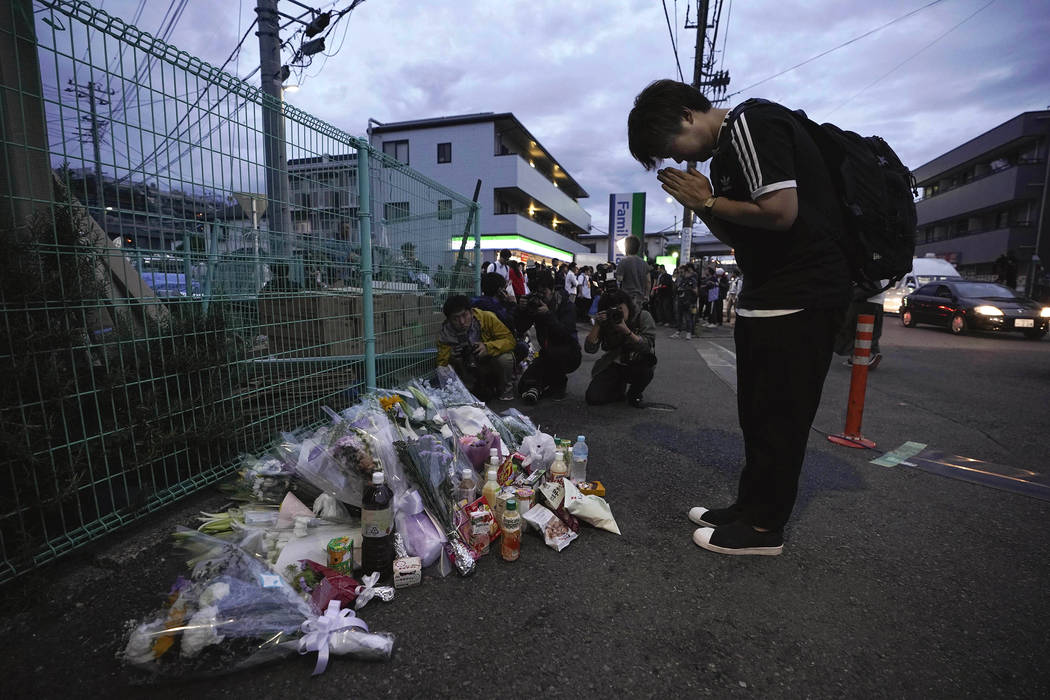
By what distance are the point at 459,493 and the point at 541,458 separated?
23.7 inches

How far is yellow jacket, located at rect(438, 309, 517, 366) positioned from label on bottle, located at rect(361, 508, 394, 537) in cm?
275

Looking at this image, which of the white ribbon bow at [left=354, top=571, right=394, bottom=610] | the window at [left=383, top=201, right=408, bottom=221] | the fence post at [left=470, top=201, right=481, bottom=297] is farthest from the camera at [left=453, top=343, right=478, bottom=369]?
the white ribbon bow at [left=354, top=571, right=394, bottom=610]

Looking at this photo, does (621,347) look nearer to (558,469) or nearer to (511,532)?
(558,469)

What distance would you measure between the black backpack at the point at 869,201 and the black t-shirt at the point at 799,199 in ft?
0.17

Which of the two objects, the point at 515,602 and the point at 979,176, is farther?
the point at 979,176

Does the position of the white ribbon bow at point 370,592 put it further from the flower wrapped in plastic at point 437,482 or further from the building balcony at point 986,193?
the building balcony at point 986,193

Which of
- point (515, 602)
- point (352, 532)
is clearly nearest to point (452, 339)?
point (352, 532)

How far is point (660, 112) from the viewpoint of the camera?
1.91m

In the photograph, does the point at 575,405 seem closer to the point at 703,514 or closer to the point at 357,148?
the point at 703,514

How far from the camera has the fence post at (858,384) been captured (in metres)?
3.70

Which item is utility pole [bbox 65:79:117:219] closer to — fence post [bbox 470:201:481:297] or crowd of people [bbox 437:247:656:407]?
crowd of people [bbox 437:247:656:407]

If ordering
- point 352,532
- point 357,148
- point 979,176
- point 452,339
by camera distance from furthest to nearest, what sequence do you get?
point 979,176 < point 452,339 < point 357,148 < point 352,532

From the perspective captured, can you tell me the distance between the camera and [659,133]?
1928mm

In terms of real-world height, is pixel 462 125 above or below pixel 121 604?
above
